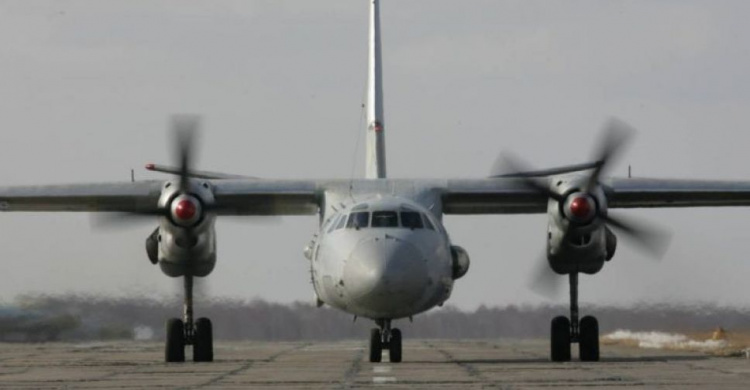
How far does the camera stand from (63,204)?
106 feet

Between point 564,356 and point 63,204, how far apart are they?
9.96 meters

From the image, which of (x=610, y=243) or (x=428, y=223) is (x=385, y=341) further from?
(x=610, y=243)

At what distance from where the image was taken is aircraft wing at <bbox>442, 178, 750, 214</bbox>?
3134 centimetres

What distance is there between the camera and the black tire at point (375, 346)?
29047mm

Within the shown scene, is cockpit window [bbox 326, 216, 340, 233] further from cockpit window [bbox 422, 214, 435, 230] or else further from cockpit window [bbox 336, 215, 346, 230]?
cockpit window [bbox 422, 214, 435, 230]

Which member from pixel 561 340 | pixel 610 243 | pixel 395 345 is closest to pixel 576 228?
pixel 610 243

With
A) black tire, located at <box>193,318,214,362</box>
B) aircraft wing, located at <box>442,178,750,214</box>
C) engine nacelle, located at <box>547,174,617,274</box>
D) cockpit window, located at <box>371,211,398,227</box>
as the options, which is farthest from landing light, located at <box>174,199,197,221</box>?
engine nacelle, located at <box>547,174,617,274</box>

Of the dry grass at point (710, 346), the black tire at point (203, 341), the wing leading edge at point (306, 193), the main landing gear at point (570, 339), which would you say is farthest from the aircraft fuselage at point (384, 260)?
the dry grass at point (710, 346)

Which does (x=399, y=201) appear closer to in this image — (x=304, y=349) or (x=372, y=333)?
(x=372, y=333)

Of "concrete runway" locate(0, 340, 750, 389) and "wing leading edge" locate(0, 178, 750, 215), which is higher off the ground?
"wing leading edge" locate(0, 178, 750, 215)

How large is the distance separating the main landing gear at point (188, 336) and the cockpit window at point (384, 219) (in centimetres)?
544

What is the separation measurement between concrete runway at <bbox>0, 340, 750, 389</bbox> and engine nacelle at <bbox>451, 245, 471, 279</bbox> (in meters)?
1.58

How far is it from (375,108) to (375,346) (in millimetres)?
8739

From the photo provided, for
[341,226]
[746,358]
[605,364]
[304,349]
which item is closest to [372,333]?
[341,226]
